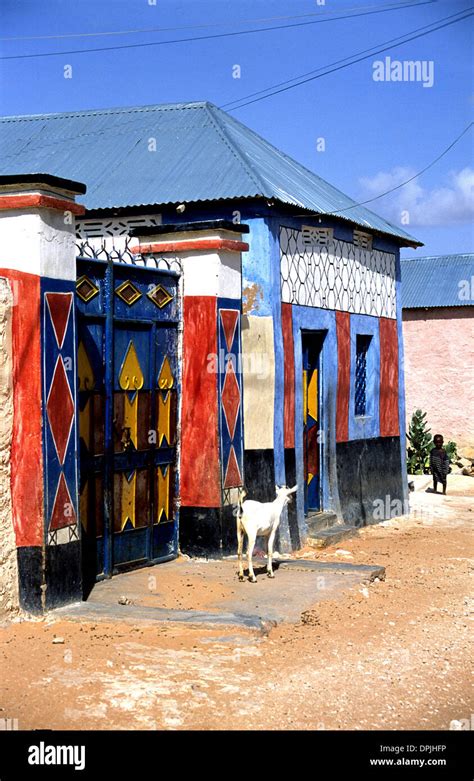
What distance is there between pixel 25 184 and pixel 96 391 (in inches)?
82.1

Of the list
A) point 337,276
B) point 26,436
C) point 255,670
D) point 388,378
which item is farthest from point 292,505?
point 255,670

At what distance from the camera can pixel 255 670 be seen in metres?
6.34

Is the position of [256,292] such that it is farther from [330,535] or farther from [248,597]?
[248,597]

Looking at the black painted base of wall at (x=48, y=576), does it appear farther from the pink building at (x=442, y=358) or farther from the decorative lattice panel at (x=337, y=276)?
the pink building at (x=442, y=358)

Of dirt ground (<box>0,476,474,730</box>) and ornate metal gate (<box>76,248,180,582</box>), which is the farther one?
ornate metal gate (<box>76,248,180,582</box>)

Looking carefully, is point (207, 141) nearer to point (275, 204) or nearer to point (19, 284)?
point (275, 204)

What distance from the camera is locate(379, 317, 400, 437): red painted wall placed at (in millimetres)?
14906

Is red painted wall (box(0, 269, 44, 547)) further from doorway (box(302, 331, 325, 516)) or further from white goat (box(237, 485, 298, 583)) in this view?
doorway (box(302, 331, 325, 516))

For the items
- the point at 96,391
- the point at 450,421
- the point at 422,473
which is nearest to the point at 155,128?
the point at 96,391

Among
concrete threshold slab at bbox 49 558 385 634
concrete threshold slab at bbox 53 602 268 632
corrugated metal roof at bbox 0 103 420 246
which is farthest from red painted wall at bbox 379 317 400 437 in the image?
concrete threshold slab at bbox 53 602 268 632

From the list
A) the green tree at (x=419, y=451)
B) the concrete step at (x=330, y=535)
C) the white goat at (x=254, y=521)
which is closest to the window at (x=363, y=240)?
the concrete step at (x=330, y=535)

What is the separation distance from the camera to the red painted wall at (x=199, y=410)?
9.66 m

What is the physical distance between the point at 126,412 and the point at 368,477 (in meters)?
6.04

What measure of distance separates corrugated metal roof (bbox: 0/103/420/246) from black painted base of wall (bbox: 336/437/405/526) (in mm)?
2996
